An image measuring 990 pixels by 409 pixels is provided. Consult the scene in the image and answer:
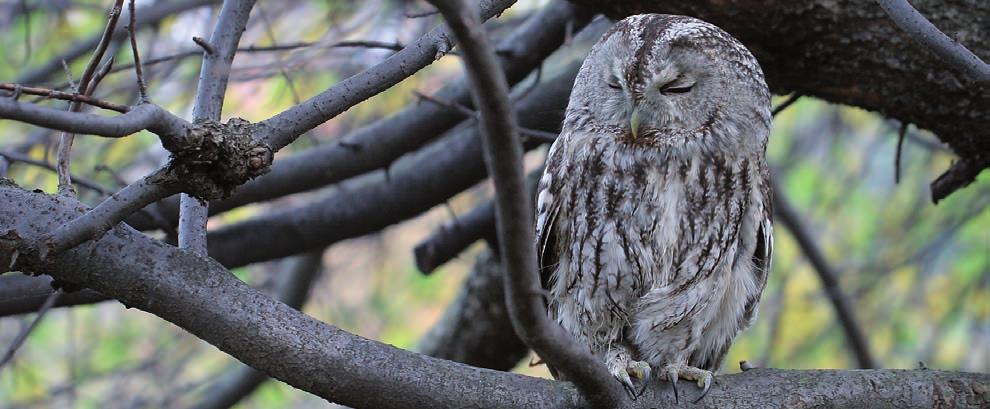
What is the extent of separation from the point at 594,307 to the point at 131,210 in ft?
3.76

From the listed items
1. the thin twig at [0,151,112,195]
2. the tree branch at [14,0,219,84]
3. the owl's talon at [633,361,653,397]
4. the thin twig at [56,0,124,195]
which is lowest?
the owl's talon at [633,361,653,397]

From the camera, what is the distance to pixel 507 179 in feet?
3.85

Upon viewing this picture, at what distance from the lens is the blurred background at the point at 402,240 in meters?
3.77

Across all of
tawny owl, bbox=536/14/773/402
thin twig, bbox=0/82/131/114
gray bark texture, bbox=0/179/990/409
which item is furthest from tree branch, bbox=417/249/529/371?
thin twig, bbox=0/82/131/114

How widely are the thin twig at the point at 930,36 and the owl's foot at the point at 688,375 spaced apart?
755 millimetres

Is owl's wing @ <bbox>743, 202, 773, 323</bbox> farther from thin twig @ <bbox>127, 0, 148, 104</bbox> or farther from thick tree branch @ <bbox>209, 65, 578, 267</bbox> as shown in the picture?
thin twig @ <bbox>127, 0, 148, 104</bbox>

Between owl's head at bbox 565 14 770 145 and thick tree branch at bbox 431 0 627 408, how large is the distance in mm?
1007

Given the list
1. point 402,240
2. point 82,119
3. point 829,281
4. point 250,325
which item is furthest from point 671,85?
point 402,240

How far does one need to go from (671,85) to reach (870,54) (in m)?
0.53

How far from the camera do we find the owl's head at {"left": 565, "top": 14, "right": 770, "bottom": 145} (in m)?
2.30

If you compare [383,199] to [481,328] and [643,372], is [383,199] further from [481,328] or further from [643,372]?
[643,372]

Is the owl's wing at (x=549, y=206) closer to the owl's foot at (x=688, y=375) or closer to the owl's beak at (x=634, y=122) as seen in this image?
the owl's beak at (x=634, y=122)

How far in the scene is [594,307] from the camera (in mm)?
2363

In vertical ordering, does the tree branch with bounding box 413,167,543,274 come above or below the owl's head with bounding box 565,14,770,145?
above
